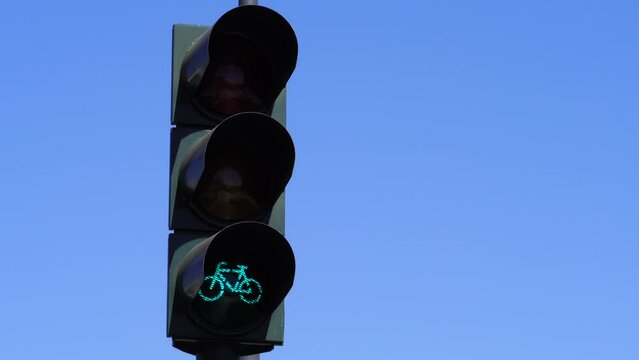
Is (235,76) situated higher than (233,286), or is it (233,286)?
(235,76)

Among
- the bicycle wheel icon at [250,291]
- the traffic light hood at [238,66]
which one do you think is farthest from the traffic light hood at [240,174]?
the bicycle wheel icon at [250,291]

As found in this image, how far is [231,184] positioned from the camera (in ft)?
17.7

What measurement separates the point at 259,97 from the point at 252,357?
1.46m

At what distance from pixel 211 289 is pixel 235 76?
101 cm

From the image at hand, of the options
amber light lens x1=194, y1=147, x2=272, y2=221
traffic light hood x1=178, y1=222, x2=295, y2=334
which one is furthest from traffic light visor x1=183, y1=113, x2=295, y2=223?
traffic light hood x1=178, y1=222, x2=295, y2=334

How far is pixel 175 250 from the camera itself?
5312 mm

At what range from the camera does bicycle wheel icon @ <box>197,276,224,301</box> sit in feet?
17.1

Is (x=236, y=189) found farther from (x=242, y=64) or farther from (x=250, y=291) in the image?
(x=242, y=64)

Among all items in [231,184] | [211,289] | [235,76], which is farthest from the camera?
[235,76]

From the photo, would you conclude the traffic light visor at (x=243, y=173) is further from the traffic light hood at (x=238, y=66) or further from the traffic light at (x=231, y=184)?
the traffic light hood at (x=238, y=66)

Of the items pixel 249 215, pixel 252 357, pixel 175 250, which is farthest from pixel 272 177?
pixel 252 357

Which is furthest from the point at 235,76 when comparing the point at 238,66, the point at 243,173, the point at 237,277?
the point at 237,277

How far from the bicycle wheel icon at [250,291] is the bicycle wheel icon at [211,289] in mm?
95

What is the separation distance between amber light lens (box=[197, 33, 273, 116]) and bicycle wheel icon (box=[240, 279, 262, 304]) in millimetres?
790
